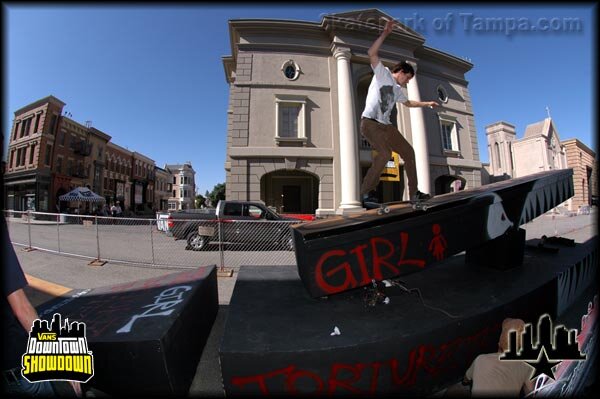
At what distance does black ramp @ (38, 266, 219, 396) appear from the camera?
188 centimetres

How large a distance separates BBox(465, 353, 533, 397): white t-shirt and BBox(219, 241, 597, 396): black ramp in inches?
10.0

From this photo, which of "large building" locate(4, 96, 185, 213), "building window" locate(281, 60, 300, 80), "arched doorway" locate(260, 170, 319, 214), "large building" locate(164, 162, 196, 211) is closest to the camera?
"building window" locate(281, 60, 300, 80)

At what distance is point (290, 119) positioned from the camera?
15.4m

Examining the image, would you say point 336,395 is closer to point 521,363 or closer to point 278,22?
point 521,363

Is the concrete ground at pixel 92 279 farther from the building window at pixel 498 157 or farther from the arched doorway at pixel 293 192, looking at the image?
the building window at pixel 498 157

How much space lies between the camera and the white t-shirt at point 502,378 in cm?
182

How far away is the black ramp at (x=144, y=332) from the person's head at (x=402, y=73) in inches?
152

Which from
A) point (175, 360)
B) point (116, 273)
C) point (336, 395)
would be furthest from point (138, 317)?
point (116, 273)

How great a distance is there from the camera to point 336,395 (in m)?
1.76

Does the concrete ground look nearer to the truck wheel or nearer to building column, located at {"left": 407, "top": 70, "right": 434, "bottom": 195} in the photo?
the truck wheel

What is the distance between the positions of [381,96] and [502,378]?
3.14 meters

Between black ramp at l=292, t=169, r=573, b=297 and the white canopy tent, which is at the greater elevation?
the white canopy tent

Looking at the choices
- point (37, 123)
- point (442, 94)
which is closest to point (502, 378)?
point (442, 94)

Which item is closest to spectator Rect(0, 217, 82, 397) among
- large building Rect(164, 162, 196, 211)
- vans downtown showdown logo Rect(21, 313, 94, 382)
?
vans downtown showdown logo Rect(21, 313, 94, 382)
